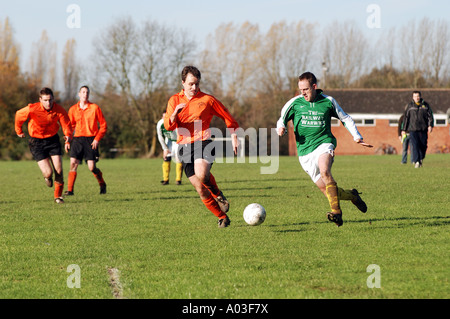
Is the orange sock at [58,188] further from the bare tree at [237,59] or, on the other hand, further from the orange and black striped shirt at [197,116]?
the bare tree at [237,59]

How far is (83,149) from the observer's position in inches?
555

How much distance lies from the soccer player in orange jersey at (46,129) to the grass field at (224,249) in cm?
85

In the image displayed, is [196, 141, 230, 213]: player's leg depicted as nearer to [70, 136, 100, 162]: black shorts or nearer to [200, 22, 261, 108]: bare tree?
[70, 136, 100, 162]: black shorts

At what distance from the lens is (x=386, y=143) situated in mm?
53344

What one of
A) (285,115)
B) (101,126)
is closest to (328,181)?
(285,115)

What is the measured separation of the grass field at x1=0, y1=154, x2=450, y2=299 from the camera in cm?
527

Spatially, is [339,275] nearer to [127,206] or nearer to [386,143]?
[127,206]

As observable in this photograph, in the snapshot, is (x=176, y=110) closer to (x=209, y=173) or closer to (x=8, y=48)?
(x=209, y=173)

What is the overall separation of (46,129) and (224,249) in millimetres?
6619

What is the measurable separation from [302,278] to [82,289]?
1858 millimetres

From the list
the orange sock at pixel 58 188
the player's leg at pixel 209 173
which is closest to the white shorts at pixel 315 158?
the player's leg at pixel 209 173

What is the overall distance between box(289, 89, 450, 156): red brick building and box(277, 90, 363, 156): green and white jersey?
4364cm

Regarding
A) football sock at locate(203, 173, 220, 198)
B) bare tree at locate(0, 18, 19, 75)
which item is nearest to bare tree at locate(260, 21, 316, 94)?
bare tree at locate(0, 18, 19, 75)

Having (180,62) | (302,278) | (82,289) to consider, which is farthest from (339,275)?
(180,62)
